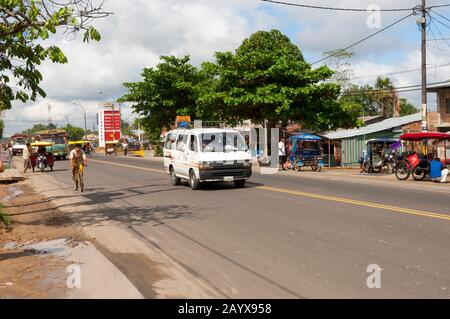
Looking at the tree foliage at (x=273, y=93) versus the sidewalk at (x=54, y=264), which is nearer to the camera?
the sidewalk at (x=54, y=264)

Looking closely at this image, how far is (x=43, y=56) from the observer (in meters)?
8.73

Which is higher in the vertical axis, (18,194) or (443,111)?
(443,111)

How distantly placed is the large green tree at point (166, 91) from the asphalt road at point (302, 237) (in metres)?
30.9

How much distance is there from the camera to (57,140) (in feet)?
159

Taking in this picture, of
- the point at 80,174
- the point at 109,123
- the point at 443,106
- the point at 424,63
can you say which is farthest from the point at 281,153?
the point at 109,123

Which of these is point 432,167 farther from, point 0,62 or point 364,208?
point 0,62

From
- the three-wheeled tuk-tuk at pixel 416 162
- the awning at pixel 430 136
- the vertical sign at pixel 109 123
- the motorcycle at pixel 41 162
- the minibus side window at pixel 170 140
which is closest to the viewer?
the minibus side window at pixel 170 140

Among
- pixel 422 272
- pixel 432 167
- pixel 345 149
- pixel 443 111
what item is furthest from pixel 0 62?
pixel 443 111

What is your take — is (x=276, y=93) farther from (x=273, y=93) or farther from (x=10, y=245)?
(x=10, y=245)

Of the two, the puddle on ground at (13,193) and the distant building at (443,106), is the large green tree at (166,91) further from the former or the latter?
the puddle on ground at (13,193)

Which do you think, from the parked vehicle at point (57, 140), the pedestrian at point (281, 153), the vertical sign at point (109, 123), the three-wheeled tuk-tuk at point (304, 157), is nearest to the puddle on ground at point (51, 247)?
the pedestrian at point (281, 153)

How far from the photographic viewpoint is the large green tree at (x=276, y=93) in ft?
94.6

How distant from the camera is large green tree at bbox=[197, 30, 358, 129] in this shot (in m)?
28.8

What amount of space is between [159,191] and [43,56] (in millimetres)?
8294
